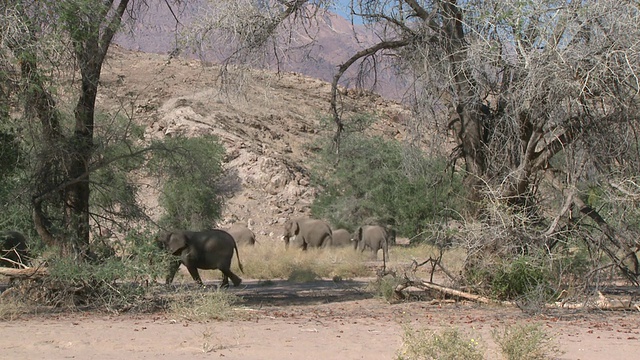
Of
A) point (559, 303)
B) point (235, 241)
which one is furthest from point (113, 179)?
point (235, 241)

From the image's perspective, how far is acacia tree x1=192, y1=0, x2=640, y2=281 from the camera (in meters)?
12.2

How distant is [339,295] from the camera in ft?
55.1

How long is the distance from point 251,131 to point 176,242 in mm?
30064

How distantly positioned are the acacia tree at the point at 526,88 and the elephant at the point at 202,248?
17.8ft

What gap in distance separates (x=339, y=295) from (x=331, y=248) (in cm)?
1413

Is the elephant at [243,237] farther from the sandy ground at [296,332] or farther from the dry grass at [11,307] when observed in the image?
the dry grass at [11,307]

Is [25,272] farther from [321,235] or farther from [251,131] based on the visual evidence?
[251,131]

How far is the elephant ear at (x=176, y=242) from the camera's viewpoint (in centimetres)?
1847

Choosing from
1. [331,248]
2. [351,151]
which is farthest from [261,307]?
[351,151]

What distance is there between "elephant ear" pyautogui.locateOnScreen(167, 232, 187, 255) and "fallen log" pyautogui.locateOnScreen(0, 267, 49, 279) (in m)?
5.30

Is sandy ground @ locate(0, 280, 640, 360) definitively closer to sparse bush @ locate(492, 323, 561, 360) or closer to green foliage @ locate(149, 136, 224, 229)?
sparse bush @ locate(492, 323, 561, 360)

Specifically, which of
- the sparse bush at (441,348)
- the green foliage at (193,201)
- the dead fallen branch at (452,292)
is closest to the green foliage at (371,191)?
the green foliage at (193,201)

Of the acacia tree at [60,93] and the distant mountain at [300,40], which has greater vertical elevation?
the distant mountain at [300,40]

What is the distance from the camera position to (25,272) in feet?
43.1
